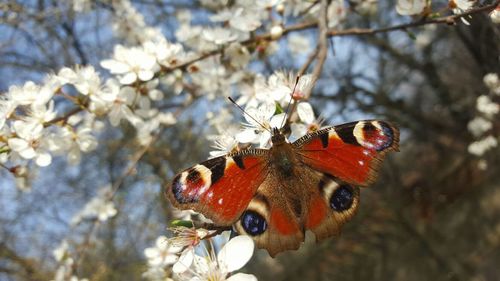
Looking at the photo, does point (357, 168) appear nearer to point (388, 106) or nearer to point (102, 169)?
point (388, 106)

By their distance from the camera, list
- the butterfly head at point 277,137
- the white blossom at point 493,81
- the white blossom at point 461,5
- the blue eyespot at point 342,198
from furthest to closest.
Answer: the white blossom at point 493,81, the white blossom at point 461,5, the butterfly head at point 277,137, the blue eyespot at point 342,198

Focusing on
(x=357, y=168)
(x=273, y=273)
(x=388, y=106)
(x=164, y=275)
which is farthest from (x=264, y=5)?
(x=273, y=273)

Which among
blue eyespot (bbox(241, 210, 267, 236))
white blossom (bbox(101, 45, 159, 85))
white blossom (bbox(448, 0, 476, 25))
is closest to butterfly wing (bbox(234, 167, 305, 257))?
blue eyespot (bbox(241, 210, 267, 236))

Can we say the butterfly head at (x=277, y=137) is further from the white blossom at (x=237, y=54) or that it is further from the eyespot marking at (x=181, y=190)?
the white blossom at (x=237, y=54)

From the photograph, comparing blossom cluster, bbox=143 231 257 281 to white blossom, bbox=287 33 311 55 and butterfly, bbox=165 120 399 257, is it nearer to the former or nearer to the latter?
butterfly, bbox=165 120 399 257

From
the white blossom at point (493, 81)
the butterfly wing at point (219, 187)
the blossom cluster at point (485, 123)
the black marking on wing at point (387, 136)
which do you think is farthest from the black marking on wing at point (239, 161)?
the blossom cluster at point (485, 123)

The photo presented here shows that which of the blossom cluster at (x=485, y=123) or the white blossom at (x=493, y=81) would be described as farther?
the blossom cluster at (x=485, y=123)

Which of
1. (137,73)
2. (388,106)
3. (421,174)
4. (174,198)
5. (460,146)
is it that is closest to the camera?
(174,198)
